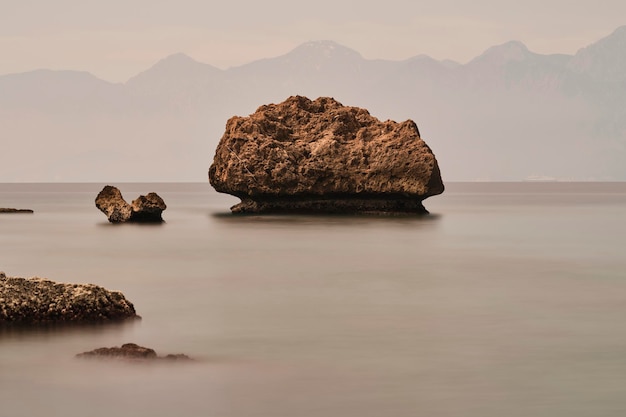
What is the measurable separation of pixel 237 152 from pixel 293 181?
11.0ft

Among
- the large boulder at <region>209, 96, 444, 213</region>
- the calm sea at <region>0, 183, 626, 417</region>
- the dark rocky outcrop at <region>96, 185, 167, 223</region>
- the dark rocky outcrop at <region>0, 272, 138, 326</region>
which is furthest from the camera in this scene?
the large boulder at <region>209, 96, 444, 213</region>

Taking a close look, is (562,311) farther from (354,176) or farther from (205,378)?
(354,176)

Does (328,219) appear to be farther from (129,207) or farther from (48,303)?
(48,303)

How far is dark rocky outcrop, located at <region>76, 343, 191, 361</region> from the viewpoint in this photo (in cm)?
1311

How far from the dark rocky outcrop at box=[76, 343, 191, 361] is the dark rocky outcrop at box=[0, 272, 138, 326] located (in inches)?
85.7

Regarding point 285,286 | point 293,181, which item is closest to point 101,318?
point 285,286

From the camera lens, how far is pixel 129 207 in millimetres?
48219

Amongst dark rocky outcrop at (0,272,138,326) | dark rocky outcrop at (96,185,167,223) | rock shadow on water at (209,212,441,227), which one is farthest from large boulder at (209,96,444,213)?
dark rocky outcrop at (0,272,138,326)

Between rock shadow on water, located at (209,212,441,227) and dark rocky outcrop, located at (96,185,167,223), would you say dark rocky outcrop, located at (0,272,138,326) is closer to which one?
rock shadow on water, located at (209,212,441,227)

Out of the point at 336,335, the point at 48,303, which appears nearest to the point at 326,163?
the point at 336,335

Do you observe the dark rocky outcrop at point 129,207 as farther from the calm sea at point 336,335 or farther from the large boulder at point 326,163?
the calm sea at point 336,335

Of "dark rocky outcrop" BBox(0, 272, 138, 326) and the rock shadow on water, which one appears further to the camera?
the rock shadow on water

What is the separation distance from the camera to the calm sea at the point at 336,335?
11.2 meters

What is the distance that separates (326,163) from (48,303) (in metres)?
35.9
